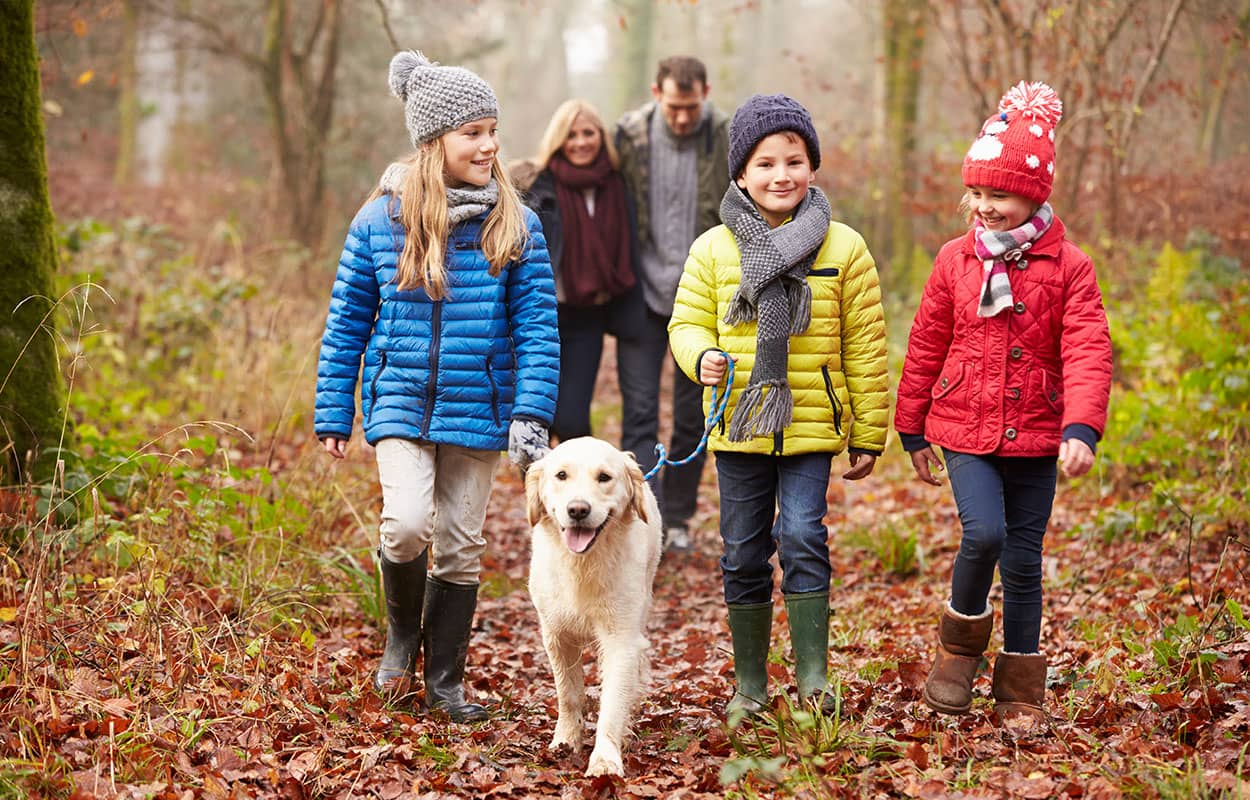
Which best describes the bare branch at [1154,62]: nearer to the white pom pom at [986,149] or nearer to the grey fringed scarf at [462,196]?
the white pom pom at [986,149]

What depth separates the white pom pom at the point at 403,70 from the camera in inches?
184

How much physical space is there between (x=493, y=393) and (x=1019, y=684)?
2.22 m

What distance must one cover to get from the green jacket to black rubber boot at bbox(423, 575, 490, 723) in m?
2.90

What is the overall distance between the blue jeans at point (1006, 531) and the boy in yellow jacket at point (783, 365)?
390 millimetres

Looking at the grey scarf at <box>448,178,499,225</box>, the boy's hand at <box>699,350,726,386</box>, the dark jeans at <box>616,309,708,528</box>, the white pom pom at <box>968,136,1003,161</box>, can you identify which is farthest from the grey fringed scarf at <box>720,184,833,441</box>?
the dark jeans at <box>616,309,708,528</box>

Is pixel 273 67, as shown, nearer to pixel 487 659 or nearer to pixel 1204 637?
pixel 487 659

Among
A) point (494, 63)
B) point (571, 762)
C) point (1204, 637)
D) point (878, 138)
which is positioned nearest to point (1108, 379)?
point (1204, 637)

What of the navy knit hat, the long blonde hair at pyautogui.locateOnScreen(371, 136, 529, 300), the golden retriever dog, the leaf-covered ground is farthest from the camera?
the long blonde hair at pyautogui.locateOnScreen(371, 136, 529, 300)

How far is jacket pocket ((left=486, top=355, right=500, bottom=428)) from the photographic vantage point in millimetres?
4367

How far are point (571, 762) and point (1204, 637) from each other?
2455 mm

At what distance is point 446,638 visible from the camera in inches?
179

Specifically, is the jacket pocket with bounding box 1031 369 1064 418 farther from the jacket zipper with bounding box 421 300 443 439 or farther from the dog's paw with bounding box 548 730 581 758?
the jacket zipper with bounding box 421 300 443 439

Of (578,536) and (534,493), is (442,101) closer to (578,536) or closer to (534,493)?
(534,493)

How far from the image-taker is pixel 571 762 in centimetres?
402
